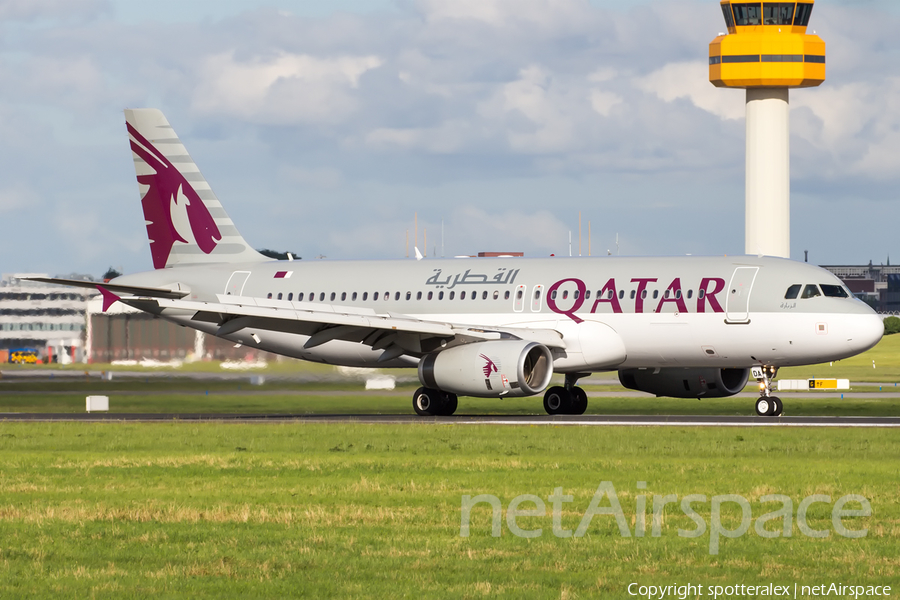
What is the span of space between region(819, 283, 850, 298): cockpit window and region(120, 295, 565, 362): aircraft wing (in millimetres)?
6558

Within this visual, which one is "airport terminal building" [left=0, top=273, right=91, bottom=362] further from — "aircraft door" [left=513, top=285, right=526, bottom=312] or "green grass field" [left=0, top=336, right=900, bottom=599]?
"aircraft door" [left=513, top=285, right=526, bottom=312]

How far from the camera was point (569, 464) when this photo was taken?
22.3 meters

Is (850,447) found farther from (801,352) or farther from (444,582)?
(444,582)

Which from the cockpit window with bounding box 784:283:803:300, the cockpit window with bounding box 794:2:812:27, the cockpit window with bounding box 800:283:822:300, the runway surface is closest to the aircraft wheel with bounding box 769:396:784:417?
the runway surface

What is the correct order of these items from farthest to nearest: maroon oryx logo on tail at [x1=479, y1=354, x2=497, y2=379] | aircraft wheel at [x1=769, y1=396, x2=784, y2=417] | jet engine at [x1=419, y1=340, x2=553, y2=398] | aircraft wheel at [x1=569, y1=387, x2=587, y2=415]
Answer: aircraft wheel at [x1=569, y1=387, x2=587, y2=415], aircraft wheel at [x1=769, y1=396, x2=784, y2=417], maroon oryx logo on tail at [x1=479, y1=354, x2=497, y2=379], jet engine at [x1=419, y1=340, x2=553, y2=398]

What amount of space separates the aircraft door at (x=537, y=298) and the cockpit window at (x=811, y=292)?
668 cm

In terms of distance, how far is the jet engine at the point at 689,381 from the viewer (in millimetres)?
37750

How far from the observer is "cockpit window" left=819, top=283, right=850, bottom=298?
34781mm

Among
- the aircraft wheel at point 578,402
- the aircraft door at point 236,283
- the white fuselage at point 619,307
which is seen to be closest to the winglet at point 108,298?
the white fuselage at point 619,307

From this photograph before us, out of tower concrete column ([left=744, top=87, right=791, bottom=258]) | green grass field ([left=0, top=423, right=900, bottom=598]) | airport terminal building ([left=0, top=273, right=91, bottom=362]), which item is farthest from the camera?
tower concrete column ([left=744, top=87, right=791, bottom=258])

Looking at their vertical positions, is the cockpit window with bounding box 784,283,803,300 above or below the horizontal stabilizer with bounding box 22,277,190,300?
below

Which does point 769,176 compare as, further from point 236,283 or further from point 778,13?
point 236,283

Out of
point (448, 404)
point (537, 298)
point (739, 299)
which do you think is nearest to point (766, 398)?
point (739, 299)

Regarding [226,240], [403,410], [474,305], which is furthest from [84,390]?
[474,305]
